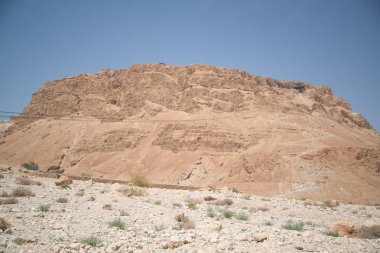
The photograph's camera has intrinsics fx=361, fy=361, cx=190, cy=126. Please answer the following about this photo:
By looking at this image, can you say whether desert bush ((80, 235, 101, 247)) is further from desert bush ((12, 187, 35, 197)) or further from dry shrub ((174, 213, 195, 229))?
desert bush ((12, 187, 35, 197))

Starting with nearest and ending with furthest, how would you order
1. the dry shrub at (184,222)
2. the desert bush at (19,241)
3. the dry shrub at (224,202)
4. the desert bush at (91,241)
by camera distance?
the desert bush at (19,241) < the desert bush at (91,241) < the dry shrub at (184,222) < the dry shrub at (224,202)

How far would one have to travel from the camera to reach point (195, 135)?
56375mm

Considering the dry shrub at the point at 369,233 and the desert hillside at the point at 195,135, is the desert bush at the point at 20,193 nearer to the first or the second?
the dry shrub at the point at 369,233

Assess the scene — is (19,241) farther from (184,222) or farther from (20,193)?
(20,193)

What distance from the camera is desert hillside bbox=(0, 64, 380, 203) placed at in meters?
40.9

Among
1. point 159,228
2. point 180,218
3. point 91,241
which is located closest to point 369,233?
point 180,218

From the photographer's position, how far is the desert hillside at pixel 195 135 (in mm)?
40906

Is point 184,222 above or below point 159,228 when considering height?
above

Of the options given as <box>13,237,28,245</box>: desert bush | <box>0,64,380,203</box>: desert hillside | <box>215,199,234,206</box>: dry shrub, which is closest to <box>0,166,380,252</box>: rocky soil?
<box>13,237,28,245</box>: desert bush

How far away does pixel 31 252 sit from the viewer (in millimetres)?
6898

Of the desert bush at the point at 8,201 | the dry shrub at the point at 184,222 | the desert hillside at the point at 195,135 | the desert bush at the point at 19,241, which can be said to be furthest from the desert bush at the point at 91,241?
the desert hillside at the point at 195,135

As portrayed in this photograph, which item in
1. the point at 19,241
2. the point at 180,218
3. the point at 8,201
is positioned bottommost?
the point at 19,241

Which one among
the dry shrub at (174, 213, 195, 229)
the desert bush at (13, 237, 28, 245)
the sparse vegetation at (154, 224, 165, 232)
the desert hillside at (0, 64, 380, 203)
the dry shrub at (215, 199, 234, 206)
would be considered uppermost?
the desert hillside at (0, 64, 380, 203)

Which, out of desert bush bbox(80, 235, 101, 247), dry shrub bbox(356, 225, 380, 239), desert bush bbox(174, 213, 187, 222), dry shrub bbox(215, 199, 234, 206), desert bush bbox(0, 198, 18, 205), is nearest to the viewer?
desert bush bbox(80, 235, 101, 247)
